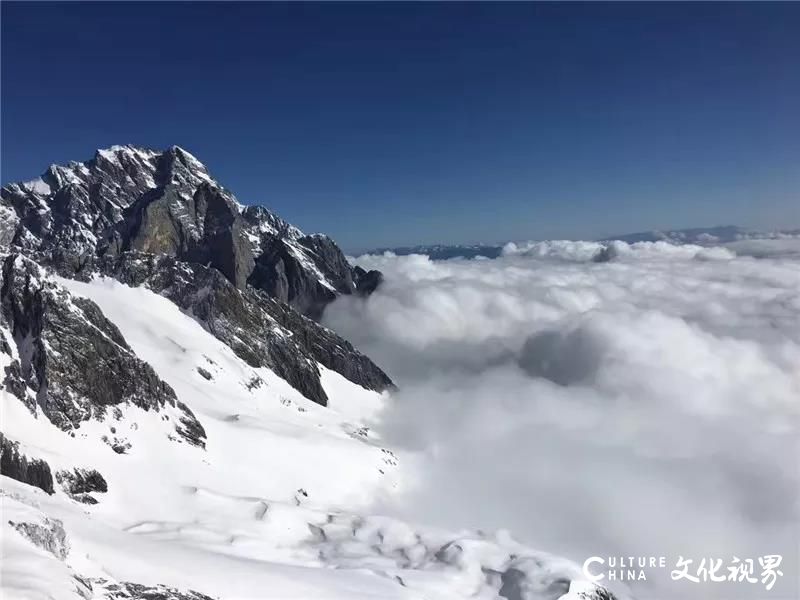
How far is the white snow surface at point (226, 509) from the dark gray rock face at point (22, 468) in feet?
5.83

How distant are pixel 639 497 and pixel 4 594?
587ft

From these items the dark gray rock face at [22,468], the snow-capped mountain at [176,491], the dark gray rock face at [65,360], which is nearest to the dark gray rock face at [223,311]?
the snow-capped mountain at [176,491]

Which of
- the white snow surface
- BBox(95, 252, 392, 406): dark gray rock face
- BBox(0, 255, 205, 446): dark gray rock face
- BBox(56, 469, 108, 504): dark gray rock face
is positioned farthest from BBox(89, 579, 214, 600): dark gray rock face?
BBox(95, 252, 392, 406): dark gray rock face

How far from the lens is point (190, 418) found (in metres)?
95.9

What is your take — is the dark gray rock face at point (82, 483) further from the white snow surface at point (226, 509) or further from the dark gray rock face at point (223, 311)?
the dark gray rock face at point (223, 311)

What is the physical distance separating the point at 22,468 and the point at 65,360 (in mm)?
25192

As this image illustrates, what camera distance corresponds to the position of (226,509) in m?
77.9

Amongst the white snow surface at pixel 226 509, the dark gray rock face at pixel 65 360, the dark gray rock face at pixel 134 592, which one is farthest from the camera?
the dark gray rock face at pixel 65 360

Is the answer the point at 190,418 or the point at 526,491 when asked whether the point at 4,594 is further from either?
the point at 526,491

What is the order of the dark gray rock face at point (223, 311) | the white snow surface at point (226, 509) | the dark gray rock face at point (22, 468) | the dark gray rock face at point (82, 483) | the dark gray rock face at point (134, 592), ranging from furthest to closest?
the dark gray rock face at point (223, 311)
the dark gray rock face at point (82, 483)
the dark gray rock face at point (22, 468)
the white snow surface at point (226, 509)
the dark gray rock face at point (134, 592)

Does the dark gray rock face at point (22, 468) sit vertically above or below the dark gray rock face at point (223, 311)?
below

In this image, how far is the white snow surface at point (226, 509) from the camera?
43.3 metres

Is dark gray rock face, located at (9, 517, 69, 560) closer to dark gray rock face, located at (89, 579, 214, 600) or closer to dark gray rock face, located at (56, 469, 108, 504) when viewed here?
dark gray rock face, located at (89, 579, 214, 600)

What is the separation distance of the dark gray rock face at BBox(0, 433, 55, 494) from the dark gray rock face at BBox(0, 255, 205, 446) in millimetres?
12353
